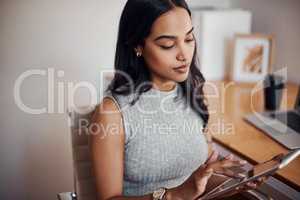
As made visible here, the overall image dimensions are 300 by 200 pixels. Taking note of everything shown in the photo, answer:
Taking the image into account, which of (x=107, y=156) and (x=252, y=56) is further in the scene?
(x=252, y=56)

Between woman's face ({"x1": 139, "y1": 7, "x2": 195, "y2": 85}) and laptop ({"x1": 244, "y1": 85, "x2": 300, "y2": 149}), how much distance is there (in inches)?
15.6

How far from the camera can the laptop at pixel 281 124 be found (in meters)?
1.07

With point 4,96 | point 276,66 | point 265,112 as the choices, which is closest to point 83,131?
point 4,96

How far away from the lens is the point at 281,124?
1.17 meters

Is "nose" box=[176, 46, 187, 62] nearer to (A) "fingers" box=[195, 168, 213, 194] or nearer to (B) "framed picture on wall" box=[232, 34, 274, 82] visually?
(A) "fingers" box=[195, 168, 213, 194]

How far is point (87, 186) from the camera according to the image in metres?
0.93

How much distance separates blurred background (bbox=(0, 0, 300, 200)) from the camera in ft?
2.90

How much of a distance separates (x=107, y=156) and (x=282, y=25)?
3.21 ft

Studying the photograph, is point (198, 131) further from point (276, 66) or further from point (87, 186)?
point (276, 66)

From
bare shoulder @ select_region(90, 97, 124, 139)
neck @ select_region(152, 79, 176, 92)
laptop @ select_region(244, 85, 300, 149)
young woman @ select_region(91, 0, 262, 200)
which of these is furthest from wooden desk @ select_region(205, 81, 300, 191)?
bare shoulder @ select_region(90, 97, 124, 139)

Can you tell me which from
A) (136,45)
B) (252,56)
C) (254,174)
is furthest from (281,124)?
(136,45)

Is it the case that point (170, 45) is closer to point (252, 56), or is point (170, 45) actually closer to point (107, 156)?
point (107, 156)

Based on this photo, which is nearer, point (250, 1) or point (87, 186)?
point (87, 186)

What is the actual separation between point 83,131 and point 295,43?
2.98 ft
